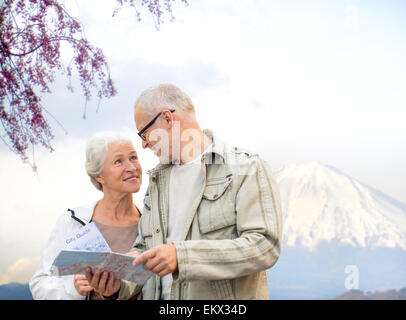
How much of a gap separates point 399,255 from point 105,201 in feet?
5.73

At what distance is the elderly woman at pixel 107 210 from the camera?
1.61 metres

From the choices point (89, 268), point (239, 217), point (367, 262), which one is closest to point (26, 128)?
point (89, 268)

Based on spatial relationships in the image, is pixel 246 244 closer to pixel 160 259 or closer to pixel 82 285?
pixel 160 259

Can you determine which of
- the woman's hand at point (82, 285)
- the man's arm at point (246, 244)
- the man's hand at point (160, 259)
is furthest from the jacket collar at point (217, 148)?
the woman's hand at point (82, 285)

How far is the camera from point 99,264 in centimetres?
121

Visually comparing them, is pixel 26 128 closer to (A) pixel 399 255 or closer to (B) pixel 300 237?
(B) pixel 300 237

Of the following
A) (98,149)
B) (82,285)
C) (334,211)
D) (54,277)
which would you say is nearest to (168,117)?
(98,149)

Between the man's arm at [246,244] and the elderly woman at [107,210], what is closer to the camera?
the man's arm at [246,244]

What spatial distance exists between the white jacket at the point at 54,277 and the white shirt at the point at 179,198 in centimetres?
38

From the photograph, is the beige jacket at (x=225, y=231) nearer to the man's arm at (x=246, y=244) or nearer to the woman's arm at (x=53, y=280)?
the man's arm at (x=246, y=244)

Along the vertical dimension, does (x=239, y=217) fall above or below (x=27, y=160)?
below

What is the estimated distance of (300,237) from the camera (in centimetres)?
274

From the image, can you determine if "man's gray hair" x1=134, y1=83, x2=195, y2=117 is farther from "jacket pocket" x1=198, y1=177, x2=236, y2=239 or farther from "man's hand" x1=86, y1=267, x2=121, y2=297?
"man's hand" x1=86, y1=267, x2=121, y2=297
